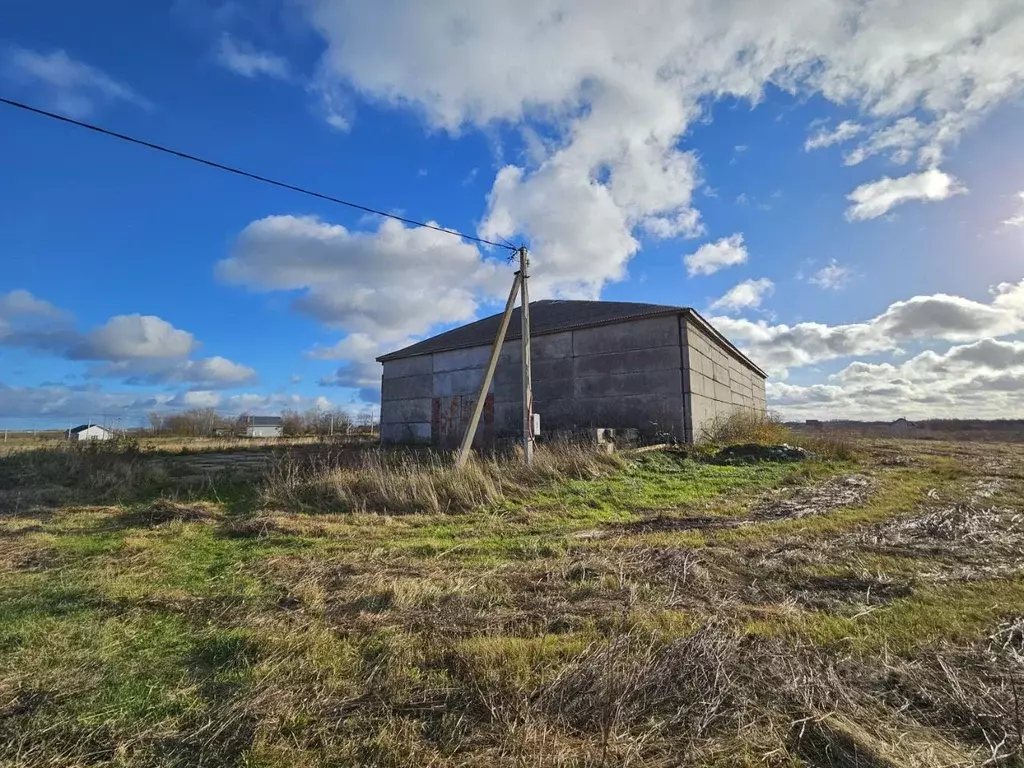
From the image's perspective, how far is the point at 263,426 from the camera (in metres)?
51.6

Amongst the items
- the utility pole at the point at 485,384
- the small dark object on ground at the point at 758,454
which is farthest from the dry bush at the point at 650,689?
the small dark object on ground at the point at 758,454

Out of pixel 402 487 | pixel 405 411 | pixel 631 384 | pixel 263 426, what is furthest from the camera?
pixel 263 426

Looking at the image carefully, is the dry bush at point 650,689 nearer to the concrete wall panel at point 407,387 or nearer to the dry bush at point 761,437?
the dry bush at point 761,437

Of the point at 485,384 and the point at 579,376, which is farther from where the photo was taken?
the point at 579,376

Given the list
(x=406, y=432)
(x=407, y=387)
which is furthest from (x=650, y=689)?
(x=407, y=387)

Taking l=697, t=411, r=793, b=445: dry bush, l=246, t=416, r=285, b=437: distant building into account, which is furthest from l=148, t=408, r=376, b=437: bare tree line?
l=697, t=411, r=793, b=445: dry bush

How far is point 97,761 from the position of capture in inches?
87.5

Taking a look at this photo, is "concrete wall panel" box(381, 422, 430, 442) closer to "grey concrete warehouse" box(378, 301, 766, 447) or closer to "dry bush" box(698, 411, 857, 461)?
"grey concrete warehouse" box(378, 301, 766, 447)

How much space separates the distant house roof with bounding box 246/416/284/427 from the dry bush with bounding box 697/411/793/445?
4236cm

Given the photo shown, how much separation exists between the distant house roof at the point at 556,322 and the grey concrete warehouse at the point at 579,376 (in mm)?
54

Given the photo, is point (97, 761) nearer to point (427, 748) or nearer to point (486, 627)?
point (427, 748)

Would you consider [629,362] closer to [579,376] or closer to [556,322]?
[579,376]

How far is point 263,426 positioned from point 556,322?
41068mm

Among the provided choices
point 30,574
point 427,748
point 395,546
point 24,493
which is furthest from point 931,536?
point 24,493
